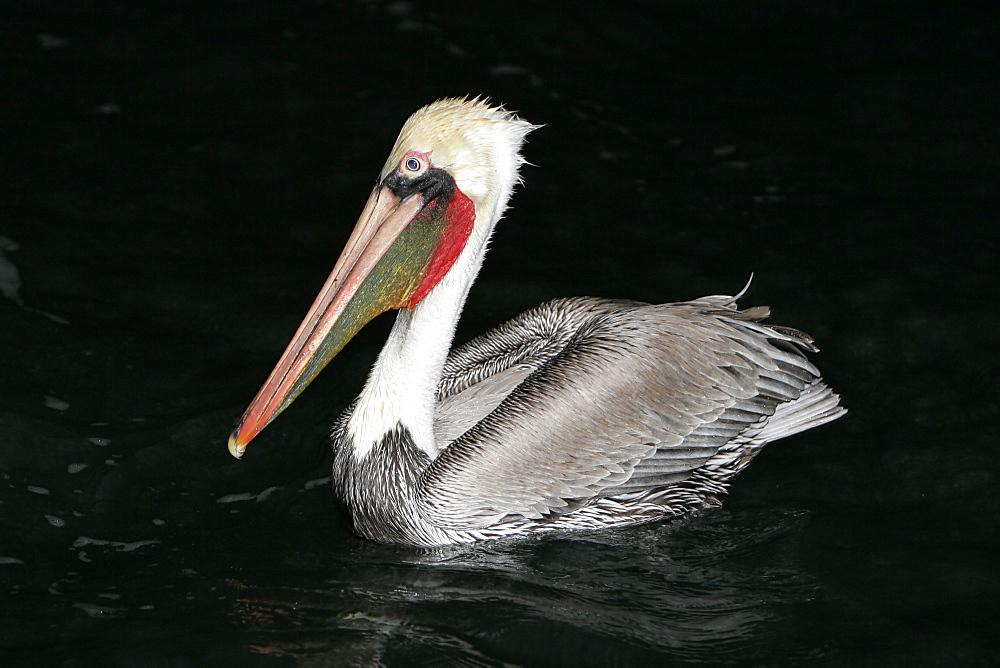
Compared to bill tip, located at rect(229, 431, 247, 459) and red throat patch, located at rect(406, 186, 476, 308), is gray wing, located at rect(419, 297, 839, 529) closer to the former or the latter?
red throat patch, located at rect(406, 186, 476, 308)

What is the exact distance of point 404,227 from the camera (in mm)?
5086

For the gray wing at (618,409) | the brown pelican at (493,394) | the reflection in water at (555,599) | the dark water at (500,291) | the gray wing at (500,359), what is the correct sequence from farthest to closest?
the gray wing at (500,359) → the gray wing at (618,409) → the brown pelican at (493,394) → the dark water at (500,291) → the reflection in water at (555,599)

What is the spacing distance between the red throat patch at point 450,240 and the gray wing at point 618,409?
592 mm

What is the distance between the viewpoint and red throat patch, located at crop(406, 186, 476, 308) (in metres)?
5.18

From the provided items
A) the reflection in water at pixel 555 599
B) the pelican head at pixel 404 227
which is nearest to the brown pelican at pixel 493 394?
the pelican head at pixel 404 227

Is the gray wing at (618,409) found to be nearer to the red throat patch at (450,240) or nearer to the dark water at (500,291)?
the dark water at (500,291)

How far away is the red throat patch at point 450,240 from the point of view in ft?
17.0

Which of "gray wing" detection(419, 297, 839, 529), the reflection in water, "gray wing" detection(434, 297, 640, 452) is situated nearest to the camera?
the reflection in water

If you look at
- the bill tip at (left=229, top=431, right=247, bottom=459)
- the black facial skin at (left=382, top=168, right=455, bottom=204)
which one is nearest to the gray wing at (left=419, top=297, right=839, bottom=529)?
the bill tip at (left=229, top=431, right=247, bottom=459)

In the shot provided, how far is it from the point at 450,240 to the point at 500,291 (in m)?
1.81

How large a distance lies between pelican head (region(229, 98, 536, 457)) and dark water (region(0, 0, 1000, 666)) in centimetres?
75

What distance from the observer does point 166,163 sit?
7961mm

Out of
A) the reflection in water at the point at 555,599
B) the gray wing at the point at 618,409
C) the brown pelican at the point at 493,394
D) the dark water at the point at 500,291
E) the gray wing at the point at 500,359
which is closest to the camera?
the reflection in water at the point at 555,599

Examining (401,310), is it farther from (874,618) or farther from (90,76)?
(90,76)
